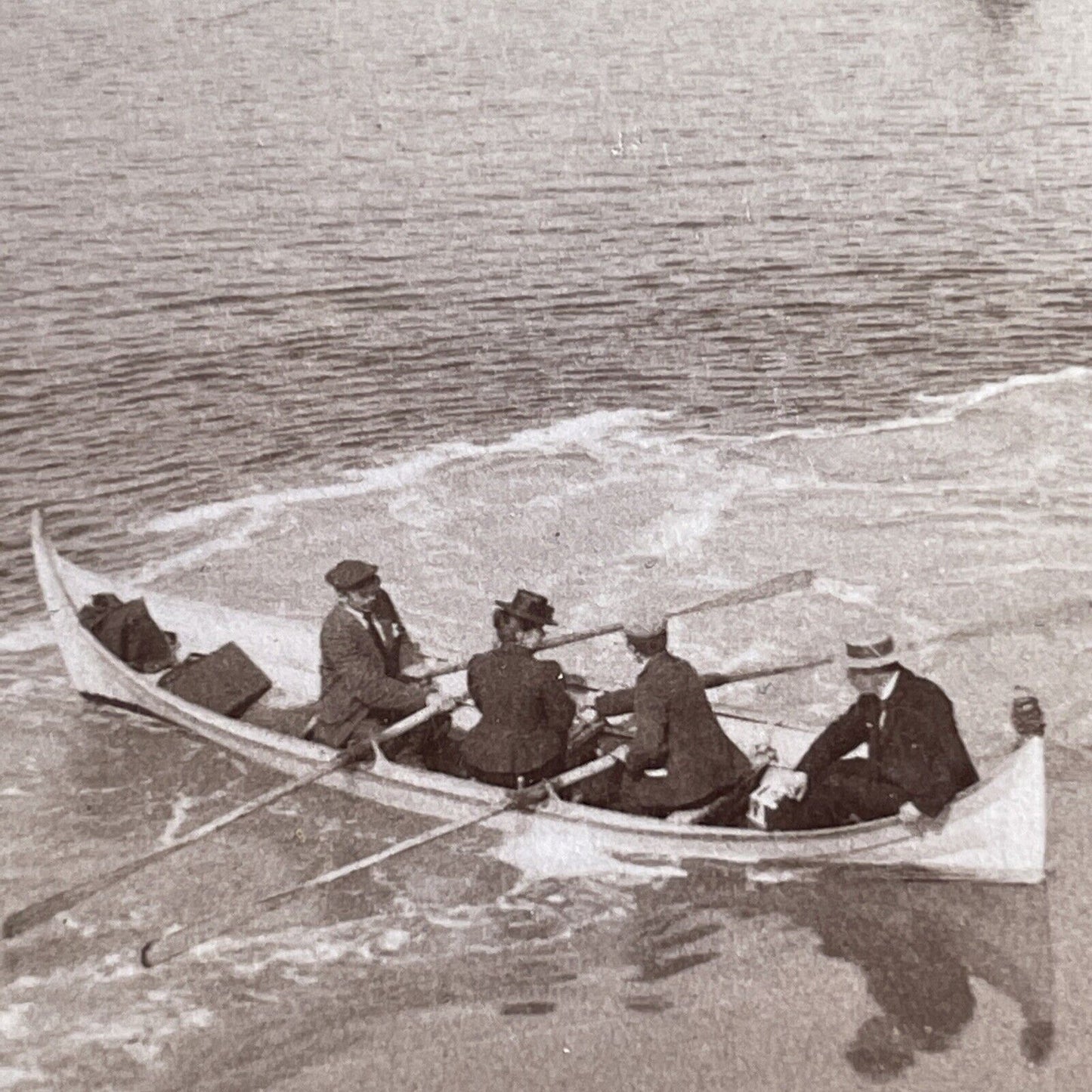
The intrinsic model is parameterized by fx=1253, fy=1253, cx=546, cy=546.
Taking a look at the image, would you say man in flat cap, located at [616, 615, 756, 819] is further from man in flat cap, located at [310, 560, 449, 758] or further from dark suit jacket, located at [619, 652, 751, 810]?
man in flat cap, located at [310, 560, 449, 758]

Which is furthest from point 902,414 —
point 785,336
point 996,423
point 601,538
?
point 601,538

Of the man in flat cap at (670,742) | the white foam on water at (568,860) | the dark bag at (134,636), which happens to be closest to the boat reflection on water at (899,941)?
the white foam on water at (568,860)

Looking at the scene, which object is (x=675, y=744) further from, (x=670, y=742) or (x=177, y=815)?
(x=177, y=815)

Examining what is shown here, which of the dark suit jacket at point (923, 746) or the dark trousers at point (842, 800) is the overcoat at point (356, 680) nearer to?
the dark trousers at point (842, 800)

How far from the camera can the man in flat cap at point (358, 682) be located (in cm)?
909

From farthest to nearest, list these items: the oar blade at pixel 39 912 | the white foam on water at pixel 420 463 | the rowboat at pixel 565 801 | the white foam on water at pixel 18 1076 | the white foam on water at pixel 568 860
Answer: the white foam on water at pixel 420 463 < the white foam on water at pixel 568 860 < the oar blade at pixel 39 912 < the rowboat at pixel 565 801 < the white foam on water at pixel 18 1076

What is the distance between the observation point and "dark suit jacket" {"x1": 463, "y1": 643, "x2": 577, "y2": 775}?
27.1 feet

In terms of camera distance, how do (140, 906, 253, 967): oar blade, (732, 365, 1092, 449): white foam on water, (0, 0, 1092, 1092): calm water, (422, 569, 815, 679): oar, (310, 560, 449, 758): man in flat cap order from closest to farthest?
(0, 0, 1092, 1092): calm water
(140, 906, 253, 967): oar blade
(310, 560, 449, 758): man in flat cap
(422, 569, 815, 679): oar
(732, 365, 1092, 449): white foam on water

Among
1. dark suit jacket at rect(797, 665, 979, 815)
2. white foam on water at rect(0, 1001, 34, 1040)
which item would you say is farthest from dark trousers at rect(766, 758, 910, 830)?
white foam on water at rect(0, 1001, 34, 1040)

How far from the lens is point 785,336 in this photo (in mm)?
18109

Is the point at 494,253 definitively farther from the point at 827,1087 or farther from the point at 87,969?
the point at 827,1087

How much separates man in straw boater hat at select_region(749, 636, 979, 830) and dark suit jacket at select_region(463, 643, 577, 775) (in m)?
1.62

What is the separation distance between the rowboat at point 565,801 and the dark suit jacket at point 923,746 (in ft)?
0.44

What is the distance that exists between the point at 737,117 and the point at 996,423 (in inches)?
500
